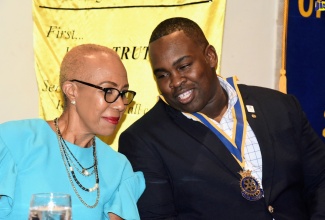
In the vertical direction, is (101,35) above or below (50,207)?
above

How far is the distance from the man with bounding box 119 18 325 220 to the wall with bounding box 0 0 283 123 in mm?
676

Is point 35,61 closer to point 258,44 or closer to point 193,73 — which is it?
point 193,73

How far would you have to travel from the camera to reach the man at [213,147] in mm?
2982

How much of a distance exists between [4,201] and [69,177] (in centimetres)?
29

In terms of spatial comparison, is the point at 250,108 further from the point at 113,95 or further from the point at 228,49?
the point at 113,95

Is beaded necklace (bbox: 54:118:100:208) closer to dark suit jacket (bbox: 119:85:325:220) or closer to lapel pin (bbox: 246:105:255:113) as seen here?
dark suit jacket (bbox: 119:85:325:220)

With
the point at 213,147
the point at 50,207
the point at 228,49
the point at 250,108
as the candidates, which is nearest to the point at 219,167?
the point at 213,147

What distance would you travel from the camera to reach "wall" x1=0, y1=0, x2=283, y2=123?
147 inches

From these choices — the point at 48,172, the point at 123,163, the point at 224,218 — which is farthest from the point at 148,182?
the point at 48,172

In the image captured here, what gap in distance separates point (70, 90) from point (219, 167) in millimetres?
843

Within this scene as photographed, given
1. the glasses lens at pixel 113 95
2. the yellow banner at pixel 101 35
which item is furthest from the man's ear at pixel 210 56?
the glasses lens at pixel 113 95

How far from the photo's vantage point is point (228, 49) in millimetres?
3959

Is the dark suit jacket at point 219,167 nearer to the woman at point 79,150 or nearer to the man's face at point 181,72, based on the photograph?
the man's face at point 181,72

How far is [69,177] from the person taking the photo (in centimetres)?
259
